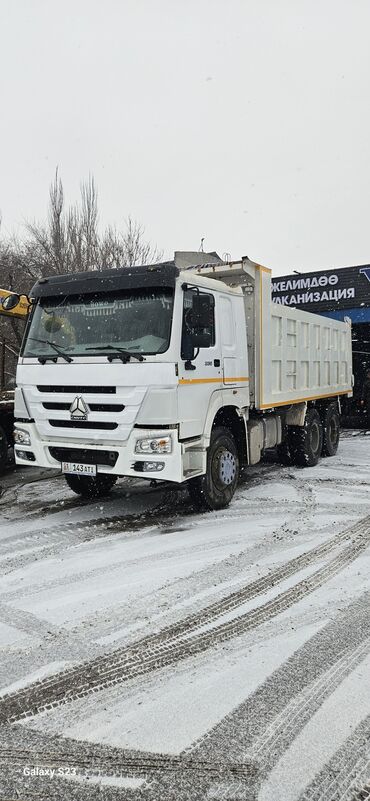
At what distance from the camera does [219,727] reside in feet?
8.57

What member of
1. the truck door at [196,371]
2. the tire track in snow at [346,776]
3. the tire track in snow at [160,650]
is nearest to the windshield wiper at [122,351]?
the truck door at [196,371]

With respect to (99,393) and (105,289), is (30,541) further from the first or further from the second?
(105,289)

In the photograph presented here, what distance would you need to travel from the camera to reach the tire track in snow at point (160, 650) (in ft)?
9.42

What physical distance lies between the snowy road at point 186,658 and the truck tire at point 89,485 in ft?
3.65

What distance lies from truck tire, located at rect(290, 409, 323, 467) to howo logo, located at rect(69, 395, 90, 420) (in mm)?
4600

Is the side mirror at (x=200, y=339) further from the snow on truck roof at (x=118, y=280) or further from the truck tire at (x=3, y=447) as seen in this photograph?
the truck tire at (x=3, y=447)

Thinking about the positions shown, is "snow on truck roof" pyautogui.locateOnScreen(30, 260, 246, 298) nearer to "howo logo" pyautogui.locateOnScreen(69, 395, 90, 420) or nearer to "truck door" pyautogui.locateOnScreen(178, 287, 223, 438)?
"truck door" pyautogui.locateOnScreen(178, 287, 223, 438)

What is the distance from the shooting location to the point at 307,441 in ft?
31.1

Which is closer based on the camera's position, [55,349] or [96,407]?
[96,407]

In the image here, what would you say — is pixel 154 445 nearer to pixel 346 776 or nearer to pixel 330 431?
pixel 346 776

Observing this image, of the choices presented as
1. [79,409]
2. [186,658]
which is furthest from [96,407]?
[186,658]

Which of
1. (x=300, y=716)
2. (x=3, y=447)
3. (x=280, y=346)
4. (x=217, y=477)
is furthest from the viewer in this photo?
(x=3, y=447)

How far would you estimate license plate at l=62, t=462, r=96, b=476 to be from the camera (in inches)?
230

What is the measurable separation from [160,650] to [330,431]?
26.0 ft
